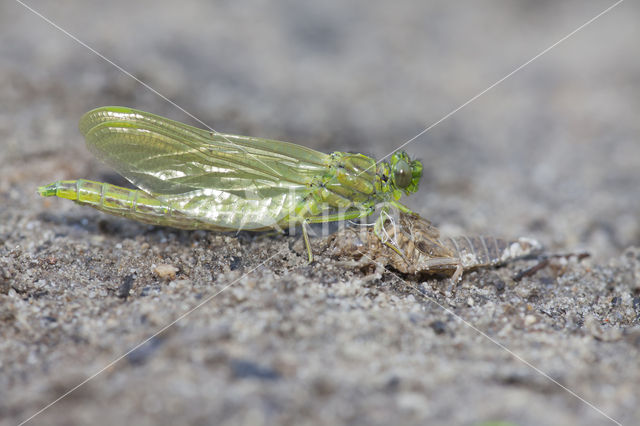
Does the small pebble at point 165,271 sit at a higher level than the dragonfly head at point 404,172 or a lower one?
lower

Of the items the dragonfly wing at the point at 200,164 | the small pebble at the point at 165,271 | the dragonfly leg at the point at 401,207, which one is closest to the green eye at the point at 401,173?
the dragonfly leg at the point at 401,207

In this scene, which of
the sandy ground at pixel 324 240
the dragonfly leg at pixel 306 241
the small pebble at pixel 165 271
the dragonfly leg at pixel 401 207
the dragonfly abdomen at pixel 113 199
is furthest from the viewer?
the dragonfly leg at pixel 401 207

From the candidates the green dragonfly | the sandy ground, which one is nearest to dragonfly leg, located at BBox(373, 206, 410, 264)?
the green dragonfly

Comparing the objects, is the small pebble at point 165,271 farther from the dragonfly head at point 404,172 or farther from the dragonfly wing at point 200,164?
the dragonfly head at point 404,172

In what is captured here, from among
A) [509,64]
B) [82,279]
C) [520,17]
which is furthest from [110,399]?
[520,17]

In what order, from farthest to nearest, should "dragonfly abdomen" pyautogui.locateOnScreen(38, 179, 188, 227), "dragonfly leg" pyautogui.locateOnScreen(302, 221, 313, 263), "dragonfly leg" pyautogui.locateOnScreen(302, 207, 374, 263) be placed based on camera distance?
"dragonfly leg" pyautogui.locateOnScreen(302, 207, 374, 263), "dragonfly abdomen" pyautogui.locateOnScreen(38, 179, 188, 227), "dragonfly leg" pyautogui.locateOnScreen(302, 221, 313, 263)

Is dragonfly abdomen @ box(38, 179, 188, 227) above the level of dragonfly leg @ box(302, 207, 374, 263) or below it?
above

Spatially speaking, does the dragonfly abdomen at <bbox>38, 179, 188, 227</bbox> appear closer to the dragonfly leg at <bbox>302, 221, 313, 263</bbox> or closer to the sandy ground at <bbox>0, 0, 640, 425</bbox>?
the sandy ground at <bbox>0, 0, 640, 425</bbox>
